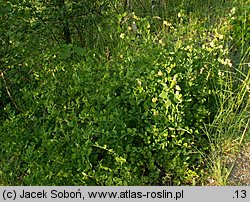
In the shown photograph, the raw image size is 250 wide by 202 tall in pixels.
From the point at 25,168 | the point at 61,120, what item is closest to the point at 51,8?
the point at 61,120

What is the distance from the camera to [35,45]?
4.11 meters

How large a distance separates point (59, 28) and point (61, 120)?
152 centimetres

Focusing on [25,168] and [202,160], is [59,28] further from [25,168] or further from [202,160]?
[202,160]

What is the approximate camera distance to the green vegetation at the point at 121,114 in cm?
291

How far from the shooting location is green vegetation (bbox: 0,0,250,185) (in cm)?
291

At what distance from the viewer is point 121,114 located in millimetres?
2990

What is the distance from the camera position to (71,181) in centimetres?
285

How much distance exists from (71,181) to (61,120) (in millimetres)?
470

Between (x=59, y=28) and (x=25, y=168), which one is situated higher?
(x=59, y=28)

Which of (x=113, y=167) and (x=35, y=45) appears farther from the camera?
(x=35, y=45)

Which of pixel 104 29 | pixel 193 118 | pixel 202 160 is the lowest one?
pixel 202 160
